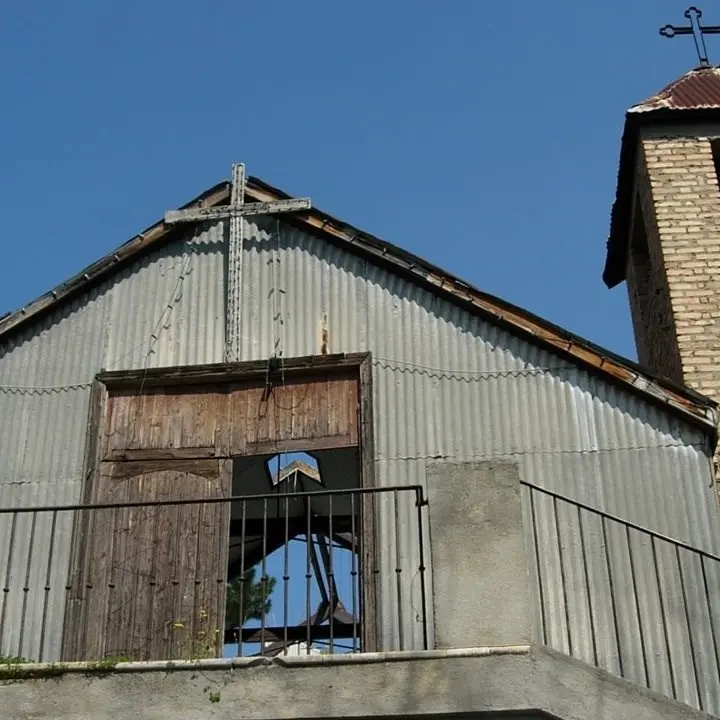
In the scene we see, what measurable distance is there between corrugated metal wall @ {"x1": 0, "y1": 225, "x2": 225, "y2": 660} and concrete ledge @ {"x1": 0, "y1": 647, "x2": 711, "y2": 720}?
8.13 feet

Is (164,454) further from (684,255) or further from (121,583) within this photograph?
(684,255)

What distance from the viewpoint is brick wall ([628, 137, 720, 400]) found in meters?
11.2

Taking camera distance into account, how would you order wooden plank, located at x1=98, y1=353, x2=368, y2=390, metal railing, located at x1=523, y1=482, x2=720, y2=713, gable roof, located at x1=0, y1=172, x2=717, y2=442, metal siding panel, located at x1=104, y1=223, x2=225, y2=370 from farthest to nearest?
metal siding panel, located at x1=104, y1=223, x2=225, y2=370, wooden plank, located at x1=98, y1=353, x2=368, y2=390, gable roof, located at x1=0, y1=172, x2=717, y2=442, metal railing, located at x1=523, y1=482, x2=720, y2=713

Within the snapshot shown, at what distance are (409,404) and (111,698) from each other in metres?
3.85

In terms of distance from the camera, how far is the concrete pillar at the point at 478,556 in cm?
723

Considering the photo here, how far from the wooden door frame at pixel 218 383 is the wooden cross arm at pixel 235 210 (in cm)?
148

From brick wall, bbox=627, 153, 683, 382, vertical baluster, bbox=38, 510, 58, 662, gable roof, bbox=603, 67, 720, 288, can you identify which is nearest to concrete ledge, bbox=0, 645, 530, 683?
vertical baluster, bbox=38, 510, 58, 662

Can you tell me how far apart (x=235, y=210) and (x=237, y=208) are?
27mm

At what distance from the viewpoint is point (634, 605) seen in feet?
Answer: 30.0

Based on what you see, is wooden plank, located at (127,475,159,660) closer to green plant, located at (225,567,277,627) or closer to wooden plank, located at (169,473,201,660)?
wooden plank, located at (169,473,201,660)

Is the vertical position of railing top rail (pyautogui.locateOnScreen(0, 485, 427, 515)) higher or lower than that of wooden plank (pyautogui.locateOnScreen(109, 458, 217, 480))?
lower

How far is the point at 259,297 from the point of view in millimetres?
11102

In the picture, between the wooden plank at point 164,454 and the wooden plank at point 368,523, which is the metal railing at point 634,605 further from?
the wooden plank at point 164,454

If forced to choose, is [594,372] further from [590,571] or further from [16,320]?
[16,320]
